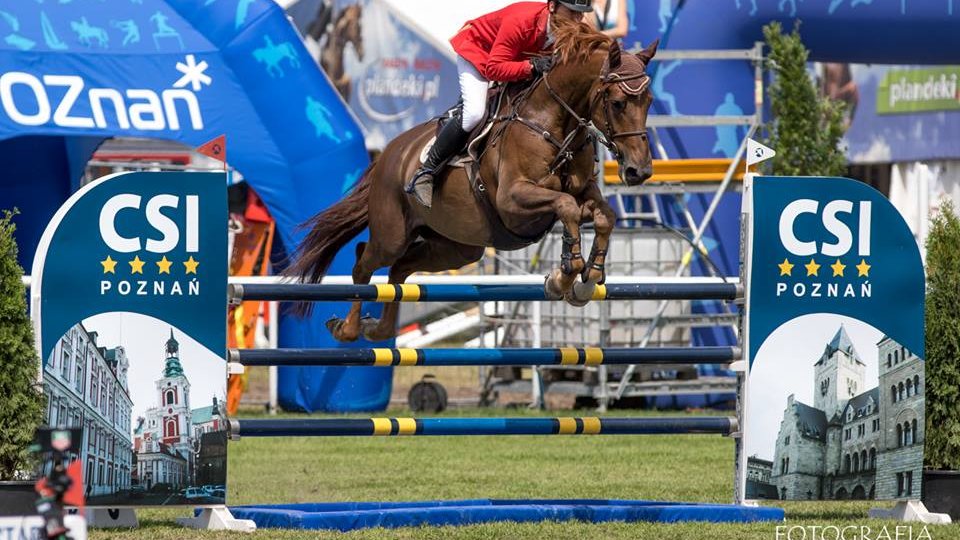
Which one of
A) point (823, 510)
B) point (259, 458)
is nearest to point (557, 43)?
point (823, 510)

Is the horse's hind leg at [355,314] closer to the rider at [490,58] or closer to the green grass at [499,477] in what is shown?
the rider at [490,58]

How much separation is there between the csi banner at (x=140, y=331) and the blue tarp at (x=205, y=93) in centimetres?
581

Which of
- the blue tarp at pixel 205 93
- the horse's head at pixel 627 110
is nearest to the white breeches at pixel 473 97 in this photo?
the horse's head at pixel 627 110

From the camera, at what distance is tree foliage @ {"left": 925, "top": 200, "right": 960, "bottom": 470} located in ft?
23.2

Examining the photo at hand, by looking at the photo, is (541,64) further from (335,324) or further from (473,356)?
(335,324)

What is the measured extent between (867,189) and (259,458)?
16.7ft

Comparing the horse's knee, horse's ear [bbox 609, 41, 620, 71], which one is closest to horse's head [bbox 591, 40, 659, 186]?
horse's ear [bbox 609, 41, 620, 71]

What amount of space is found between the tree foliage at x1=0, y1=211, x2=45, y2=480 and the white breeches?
2.02 m

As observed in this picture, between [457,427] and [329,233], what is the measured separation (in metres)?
1.60

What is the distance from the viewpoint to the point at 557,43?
6.90 m

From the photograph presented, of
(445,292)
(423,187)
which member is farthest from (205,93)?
(445,292)

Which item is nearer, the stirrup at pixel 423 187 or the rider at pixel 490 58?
the rider at pixel 490 58

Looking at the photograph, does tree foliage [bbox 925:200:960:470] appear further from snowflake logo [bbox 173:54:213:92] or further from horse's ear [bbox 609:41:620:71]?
snowflake logo [bbox 173:54:213:92]

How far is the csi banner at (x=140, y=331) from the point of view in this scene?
6316mm
